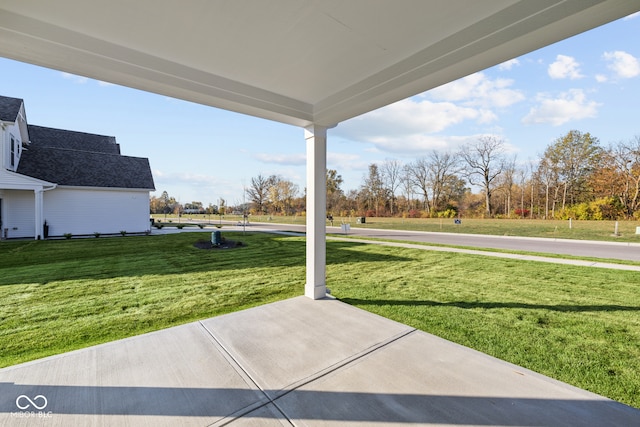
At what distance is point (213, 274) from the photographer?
6.32 m

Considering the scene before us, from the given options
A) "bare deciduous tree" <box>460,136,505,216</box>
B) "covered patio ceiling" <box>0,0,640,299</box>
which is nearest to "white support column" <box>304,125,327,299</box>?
"covered patio ceiling" <box>0,0,640,299</box>

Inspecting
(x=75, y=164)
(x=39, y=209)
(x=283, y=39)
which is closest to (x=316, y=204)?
(x=283, y=39)

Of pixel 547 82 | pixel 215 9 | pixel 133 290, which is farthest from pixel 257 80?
pixel 547 82

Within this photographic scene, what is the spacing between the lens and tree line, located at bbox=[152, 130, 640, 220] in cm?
2141

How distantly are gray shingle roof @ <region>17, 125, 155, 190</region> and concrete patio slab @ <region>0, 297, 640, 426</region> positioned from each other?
1562 cm

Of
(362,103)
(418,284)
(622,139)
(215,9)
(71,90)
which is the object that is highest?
(622,139)

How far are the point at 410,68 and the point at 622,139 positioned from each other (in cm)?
3077

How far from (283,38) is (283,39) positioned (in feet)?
0.04

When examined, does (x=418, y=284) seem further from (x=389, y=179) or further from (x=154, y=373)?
(x=389, y=179)

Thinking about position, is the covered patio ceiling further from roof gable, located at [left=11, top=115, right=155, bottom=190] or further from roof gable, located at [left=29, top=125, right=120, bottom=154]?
roof gable, located at [left=29, top=125, right=120, bottom=154]

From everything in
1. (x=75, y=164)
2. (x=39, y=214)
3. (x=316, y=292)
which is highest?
(x=75, y=164)

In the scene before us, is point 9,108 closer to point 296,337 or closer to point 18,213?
point 18,213

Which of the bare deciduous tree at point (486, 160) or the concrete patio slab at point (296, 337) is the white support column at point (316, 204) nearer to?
the concrete patio slab at point (296, 337)

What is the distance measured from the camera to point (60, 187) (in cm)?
1336
